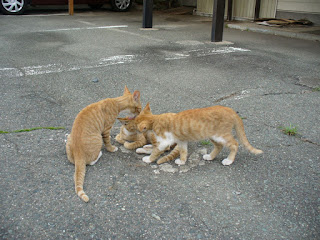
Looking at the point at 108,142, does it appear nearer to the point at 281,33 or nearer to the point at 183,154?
the point at 183,154

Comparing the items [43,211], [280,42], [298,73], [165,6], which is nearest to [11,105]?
[43,211]

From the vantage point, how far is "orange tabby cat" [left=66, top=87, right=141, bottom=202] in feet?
10.4

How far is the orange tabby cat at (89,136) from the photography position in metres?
3.16

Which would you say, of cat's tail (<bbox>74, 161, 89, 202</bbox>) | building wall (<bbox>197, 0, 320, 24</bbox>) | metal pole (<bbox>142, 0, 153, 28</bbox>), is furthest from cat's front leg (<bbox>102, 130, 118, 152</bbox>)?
building wall (<bbox>197, 0, 320, 24</bbox>)

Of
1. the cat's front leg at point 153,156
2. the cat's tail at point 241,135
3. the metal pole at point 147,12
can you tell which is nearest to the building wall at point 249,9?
the metal pole at point 147,12

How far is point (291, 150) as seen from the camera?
150 inches

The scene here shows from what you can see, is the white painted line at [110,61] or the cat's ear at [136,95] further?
the white painted line at [110,61]

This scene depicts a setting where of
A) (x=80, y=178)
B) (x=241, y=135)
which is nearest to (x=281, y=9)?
(x=241, y=135)

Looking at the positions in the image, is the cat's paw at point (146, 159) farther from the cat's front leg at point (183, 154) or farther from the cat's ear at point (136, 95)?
the cat's ear at point (136, 95)

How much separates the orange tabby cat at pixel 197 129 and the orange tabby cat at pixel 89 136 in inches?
15.8

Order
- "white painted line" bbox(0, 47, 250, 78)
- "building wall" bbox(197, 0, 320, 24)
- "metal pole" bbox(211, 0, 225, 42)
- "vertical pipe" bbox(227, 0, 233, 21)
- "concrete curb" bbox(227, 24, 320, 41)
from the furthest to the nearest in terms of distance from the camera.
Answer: "vertical pipe" bbox(227, 0, 233, 21) < "building wall" bbox(197, 0, 320, 24) < "concrete curb" bbox(227, 24, 320, 41) < "metal pole" bbox(211, 0, 225, 42) < "white painted line" bbox(0, 47, 250, 78)

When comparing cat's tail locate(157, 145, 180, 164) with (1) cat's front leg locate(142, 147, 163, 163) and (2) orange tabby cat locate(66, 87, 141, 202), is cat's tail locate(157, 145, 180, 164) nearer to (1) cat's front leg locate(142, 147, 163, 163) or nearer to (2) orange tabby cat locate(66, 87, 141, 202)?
(1) cat's front leg locate(142, 147, 163, 163)

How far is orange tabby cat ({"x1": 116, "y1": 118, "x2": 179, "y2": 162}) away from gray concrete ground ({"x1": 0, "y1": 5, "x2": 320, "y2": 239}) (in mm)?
129

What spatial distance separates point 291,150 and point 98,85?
11.0ft
